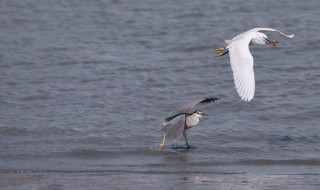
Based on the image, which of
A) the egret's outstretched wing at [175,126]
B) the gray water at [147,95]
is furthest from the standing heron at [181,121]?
the gray water at [147,95]

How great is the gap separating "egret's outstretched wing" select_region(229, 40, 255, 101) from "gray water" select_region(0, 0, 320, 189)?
0.81 m

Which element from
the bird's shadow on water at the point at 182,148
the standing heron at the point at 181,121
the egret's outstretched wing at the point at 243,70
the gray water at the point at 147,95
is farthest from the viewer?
the bird's shadow on water at the point at 182,148

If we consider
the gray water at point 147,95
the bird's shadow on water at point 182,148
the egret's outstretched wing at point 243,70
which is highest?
the egret's outstretched wing at point 243,70

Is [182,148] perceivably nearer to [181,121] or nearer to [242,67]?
[181,121]

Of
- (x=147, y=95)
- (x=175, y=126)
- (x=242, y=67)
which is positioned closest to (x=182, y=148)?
(x=175, y=126)

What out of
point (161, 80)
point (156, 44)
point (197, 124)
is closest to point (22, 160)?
point (197, 124)

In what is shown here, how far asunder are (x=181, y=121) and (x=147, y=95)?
285cm

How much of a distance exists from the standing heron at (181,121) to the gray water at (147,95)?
24 cm

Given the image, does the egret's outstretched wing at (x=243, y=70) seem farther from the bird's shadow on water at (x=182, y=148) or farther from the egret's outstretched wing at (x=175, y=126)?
the bird's shadow on water at (x=182, y=148)

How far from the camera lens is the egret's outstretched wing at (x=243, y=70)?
8.62 metres

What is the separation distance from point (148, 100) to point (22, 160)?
3.38 metres

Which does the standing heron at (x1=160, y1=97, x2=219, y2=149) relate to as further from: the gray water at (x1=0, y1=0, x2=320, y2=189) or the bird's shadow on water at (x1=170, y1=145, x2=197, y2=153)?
the gray water at (x1=0, y1=0, x2=320, y2=189)

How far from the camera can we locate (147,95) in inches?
483

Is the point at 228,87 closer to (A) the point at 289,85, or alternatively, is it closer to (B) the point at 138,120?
(A) the point at 289,85
